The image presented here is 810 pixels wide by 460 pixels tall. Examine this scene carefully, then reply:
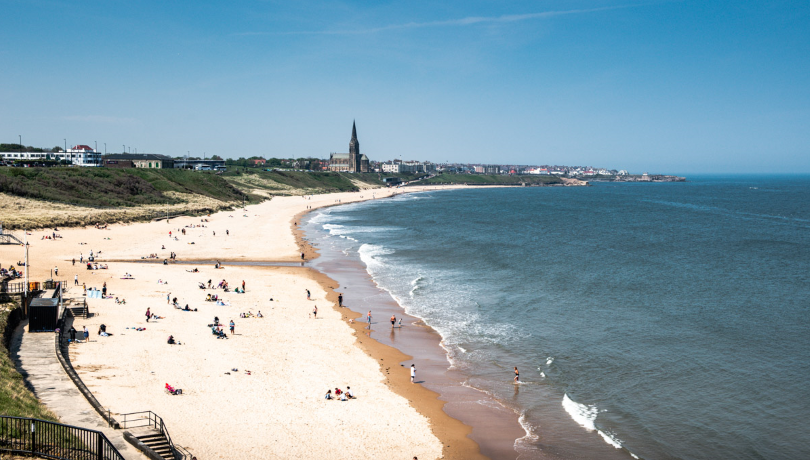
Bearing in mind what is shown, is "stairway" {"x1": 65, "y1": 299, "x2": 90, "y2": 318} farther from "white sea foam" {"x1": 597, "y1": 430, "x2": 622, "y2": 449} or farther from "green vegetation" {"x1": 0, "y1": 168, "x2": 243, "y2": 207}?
"green vegetation" {"x1": 0, "y1": 168, "x2": 243, "y2": 207}

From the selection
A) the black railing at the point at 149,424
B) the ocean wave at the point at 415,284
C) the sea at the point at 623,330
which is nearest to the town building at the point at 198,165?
the sea at the point at 623,330

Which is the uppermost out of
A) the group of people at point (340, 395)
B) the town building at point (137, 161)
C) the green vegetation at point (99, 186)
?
the town building at point (137, 161)

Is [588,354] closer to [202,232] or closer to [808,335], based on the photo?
[808,335]

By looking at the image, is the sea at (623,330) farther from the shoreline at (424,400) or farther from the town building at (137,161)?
the town building at (137,161)

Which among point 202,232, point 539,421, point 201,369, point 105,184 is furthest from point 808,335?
point 105,184

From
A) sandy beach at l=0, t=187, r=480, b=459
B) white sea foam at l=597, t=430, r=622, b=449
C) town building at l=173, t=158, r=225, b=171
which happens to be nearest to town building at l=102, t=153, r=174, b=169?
town building at l=173, t=158, r=225, b=171

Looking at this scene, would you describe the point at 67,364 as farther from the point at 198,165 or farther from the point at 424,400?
the point at 198,165
